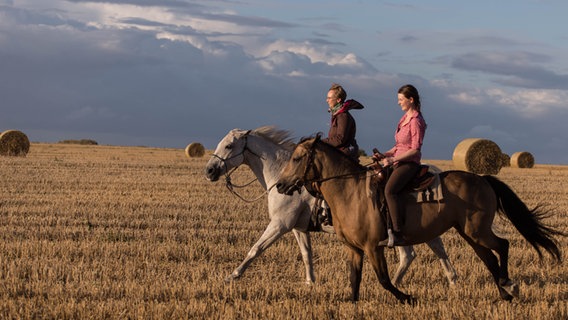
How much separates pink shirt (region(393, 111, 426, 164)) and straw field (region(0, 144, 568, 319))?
156 centimetres

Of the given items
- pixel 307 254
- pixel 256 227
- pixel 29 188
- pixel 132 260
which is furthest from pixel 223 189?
pixel 307 254

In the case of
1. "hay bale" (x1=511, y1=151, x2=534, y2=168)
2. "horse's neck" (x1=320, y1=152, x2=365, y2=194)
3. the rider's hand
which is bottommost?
"horse's neck" (x1=320, y1=152, x2=365, y2=194)

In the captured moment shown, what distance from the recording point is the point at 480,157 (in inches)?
1225

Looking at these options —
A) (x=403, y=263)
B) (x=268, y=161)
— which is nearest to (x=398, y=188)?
(x=403, y=263)

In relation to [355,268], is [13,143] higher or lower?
→ higher

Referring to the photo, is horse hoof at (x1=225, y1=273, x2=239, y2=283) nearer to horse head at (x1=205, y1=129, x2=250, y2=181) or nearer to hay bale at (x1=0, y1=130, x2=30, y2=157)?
horse head at (x1=205, y1=129, x2=250, y2=181)

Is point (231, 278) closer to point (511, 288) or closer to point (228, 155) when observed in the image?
point (228, 155)

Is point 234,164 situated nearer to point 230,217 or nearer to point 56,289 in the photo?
point 56,289

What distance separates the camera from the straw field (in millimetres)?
7297

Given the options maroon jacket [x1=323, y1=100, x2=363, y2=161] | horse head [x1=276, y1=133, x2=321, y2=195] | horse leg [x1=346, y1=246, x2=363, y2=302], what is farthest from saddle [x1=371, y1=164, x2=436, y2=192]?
maroon jacket [x1=323, y1=100, x2=363, y2=161]

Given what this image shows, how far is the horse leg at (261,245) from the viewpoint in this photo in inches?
344

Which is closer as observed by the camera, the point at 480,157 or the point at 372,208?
the point at 372,208

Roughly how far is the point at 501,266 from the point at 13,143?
109ft

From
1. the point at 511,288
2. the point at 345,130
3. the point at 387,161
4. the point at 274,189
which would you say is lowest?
the point at 511,288
